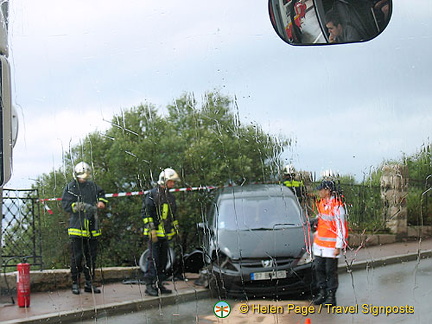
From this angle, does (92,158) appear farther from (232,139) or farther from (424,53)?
(424,53)

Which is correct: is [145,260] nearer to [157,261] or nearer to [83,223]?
[157,261]

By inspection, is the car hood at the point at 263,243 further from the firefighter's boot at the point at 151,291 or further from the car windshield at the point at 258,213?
the firefighter's boot at the point at 151,291

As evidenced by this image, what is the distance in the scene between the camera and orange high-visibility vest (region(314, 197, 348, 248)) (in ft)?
7.83

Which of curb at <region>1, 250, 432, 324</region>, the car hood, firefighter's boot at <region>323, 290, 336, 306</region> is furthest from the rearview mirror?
firefighter's boot at <region>323, 290, 336, 306</region>

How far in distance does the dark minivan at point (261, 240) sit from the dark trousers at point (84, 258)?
0.41m

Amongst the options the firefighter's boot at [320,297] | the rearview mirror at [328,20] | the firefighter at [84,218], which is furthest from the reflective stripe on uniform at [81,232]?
the rearview mirror at [328,20]

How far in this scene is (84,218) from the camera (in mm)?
2477

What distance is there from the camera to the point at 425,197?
235 centimetres

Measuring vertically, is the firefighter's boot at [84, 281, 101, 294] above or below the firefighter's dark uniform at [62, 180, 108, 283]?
below

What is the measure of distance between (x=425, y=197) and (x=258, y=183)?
569 millimetres

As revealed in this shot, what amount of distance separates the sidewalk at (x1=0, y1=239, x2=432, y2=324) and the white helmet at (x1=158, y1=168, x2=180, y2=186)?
338 millimetres

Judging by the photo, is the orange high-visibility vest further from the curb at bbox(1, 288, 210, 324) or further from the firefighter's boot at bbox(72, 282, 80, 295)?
the firefighter's boot at bbox(72, 282, 80, 295)

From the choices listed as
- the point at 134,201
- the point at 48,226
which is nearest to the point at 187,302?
the point at 134,201

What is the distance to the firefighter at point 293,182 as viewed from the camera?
93.8 inches
